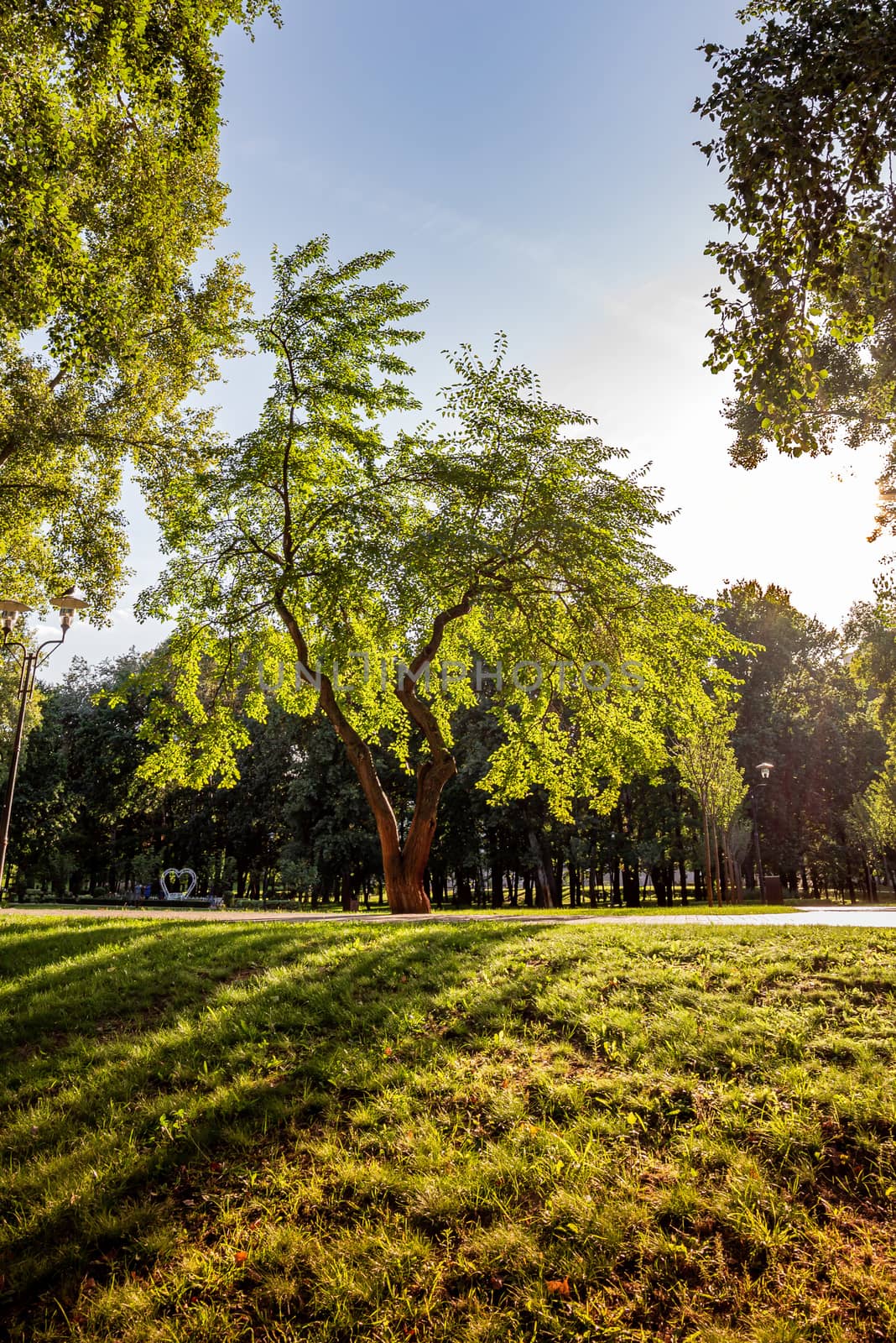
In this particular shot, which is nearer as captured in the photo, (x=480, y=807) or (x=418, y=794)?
(x=418, y=794)

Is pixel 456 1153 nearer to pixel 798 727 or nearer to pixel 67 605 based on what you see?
pixel 67 605

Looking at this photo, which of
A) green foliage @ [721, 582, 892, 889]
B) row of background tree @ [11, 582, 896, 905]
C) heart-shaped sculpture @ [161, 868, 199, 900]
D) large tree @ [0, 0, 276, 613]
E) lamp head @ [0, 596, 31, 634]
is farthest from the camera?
green foliage @ [721, 582, 892, 889]

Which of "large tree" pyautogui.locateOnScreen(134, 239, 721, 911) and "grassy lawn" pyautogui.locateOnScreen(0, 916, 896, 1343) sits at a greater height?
"large tree" pyautogui.locateOnScreen(134, 239, 721, 911)

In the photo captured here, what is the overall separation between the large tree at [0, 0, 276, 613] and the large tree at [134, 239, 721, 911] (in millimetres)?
2418

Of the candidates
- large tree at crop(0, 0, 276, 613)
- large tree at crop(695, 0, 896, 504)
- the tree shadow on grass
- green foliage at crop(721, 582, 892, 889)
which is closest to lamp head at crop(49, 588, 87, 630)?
large tree at crop(0, 0, 276, 613)

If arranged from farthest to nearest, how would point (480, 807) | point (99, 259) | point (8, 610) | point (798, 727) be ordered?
point (798, 727)
point (480, 807)
point (8, 610)
point (99, 259)

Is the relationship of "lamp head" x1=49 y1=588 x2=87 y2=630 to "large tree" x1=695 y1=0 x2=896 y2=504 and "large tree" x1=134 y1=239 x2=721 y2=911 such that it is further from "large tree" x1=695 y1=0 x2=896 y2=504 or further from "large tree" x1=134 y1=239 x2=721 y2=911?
"large tree" x1=695 y1=0 x2=896 y2=504

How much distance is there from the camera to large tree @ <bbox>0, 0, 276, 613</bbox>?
8.03 m

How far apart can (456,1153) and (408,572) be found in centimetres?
883

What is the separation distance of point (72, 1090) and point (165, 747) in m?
9.43

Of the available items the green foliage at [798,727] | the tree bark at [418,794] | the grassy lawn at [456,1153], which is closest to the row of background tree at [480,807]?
the green foliage at [798,727]

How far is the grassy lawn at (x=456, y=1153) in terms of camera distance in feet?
10.9

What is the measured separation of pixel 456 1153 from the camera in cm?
430

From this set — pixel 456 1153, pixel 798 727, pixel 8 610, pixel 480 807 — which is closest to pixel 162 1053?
pixel 456 1153
